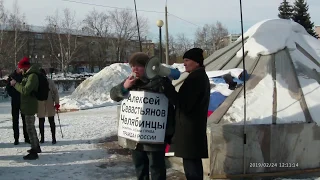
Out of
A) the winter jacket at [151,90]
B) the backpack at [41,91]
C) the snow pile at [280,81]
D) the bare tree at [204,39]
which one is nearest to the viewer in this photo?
the winter jacket at [151,90]

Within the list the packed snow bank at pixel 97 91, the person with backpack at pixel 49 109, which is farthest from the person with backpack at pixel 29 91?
the packed snow bank at pixel 97 91

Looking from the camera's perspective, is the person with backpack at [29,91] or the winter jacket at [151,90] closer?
the winter jacket at [151,90]

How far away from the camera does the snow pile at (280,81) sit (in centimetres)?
594

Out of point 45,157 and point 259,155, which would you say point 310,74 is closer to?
point 259,155

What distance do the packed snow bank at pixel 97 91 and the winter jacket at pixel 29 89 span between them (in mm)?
11491

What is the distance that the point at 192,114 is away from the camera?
4070 mm

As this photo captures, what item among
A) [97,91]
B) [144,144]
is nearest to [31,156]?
[144,144]

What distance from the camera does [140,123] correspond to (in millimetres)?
4105

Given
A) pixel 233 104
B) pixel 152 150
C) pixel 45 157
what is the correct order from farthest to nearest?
1. pixel 45 157
2. pixel 233 104
3. pixel 152 150

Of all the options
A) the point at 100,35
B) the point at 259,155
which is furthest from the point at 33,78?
the point at 100,35

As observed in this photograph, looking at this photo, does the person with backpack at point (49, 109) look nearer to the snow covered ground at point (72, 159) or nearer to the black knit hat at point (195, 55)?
the snow covered ground at point (72, 159)

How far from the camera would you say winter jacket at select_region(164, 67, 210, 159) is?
400 centimetres

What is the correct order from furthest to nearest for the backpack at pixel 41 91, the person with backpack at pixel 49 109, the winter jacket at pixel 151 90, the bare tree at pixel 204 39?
the bare tree at pixel 204 39
the person with backpack at pixel 49 109
the backpack at pixel 41 91
the winter jacket at pixel 151 90

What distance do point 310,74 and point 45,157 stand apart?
16.3 ft
